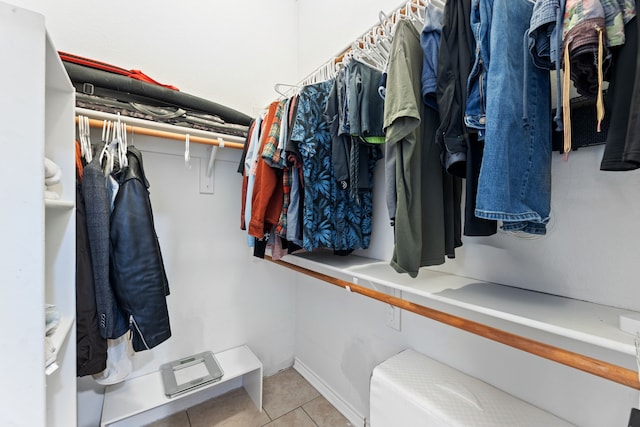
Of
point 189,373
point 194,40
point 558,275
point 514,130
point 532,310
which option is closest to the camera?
point 514,130

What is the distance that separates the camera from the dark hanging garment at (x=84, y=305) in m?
0.91

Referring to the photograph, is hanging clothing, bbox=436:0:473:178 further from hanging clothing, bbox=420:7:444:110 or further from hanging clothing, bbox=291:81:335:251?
hanging clothing, bbox=291:81:335:251

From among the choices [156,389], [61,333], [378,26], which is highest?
[378,26]

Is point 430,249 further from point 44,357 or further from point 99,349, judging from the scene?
point 99,349

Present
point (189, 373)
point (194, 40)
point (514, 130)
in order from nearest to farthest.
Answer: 1. point (514, 130)
2. point (189, 373)
3. point (194, 40)

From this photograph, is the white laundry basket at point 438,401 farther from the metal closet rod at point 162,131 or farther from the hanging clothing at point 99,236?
the metal closet rod at point 162,131

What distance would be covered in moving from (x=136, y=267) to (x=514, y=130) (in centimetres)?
126

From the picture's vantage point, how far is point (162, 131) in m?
1.22

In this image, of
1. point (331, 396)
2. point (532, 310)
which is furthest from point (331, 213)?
point (331, 396)

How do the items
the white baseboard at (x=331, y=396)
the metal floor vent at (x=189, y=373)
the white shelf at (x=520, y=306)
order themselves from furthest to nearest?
the white baseboard at (x=331, y=396), the metal floor vent at (x=189, y=373), the white shelf at (x=520, y=306)

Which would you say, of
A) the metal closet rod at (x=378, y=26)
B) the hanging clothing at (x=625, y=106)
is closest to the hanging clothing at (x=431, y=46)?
the metal closet rod at (x=378, y=26)

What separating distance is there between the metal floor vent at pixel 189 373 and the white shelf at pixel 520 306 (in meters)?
0.98

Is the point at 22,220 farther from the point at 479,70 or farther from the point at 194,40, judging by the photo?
the point at 194,40

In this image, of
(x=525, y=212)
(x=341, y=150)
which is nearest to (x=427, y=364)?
(x=525, y=212)
